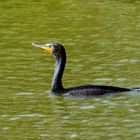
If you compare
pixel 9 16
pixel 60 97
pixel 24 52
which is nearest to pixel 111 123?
pixel 60 97

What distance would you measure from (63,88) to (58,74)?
517 mm

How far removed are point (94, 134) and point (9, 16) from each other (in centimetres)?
1294

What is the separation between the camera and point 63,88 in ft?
78.3

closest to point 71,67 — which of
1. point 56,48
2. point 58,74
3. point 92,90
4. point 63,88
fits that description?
point 56,48

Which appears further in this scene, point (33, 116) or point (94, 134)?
point (33, 116)

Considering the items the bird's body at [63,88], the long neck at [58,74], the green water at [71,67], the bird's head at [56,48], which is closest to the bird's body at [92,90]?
the bird's body at [63,88]

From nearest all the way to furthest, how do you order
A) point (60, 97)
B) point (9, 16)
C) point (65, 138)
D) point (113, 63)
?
point (65, 138) → point (60, 97) → point (113, 63) → point (9, 16)

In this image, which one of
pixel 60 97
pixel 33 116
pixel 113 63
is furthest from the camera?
pixel 113 63

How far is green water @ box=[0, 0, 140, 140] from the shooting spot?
67.3 feet

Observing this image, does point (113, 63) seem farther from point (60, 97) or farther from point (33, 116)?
point (33, 116)

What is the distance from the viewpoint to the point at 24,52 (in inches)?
1084

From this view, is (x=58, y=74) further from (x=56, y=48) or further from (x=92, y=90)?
(x=92, y=90)

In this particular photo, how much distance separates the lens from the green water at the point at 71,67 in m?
20.5

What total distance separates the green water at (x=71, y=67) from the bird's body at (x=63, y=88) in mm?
163
